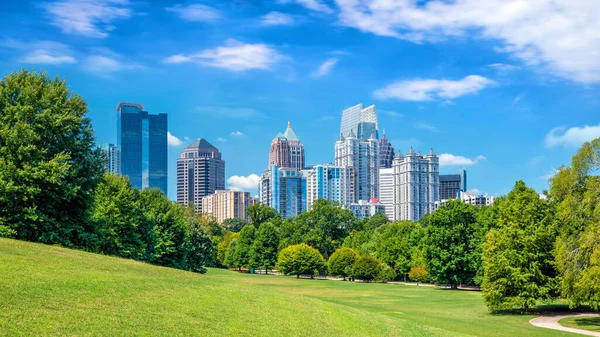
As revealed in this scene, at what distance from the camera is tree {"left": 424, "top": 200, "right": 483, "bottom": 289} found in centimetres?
7731

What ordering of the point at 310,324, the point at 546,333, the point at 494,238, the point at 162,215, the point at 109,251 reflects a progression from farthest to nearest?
the point at 162,215 → the point at 109,251 → the point at 494,238 → the point at 546,333 → the point at 310,324

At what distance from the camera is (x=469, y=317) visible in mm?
45375

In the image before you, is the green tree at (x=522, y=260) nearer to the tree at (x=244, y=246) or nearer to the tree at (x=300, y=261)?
the tree at (x=300, y=261)

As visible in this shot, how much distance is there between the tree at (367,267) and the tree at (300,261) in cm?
978

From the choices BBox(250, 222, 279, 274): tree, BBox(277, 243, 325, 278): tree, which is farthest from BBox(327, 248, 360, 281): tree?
BBox(250, 222, 279, 274): tree

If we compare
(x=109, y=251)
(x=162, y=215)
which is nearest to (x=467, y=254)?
(x=162, y=215)

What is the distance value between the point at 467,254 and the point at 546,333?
4156 cm

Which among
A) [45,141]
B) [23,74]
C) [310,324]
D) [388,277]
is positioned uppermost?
[23,74]

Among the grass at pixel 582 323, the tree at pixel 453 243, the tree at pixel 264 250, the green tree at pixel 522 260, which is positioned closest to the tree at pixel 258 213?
the tree at pixel 264 250

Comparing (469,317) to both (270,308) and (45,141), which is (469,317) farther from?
(45,141)

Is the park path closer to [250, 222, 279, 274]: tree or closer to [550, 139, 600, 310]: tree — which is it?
[550, 139, 600, 310]: tree

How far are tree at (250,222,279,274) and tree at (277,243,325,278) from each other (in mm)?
12435

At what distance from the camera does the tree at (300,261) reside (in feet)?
371

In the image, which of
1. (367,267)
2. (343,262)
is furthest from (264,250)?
(367,267)
